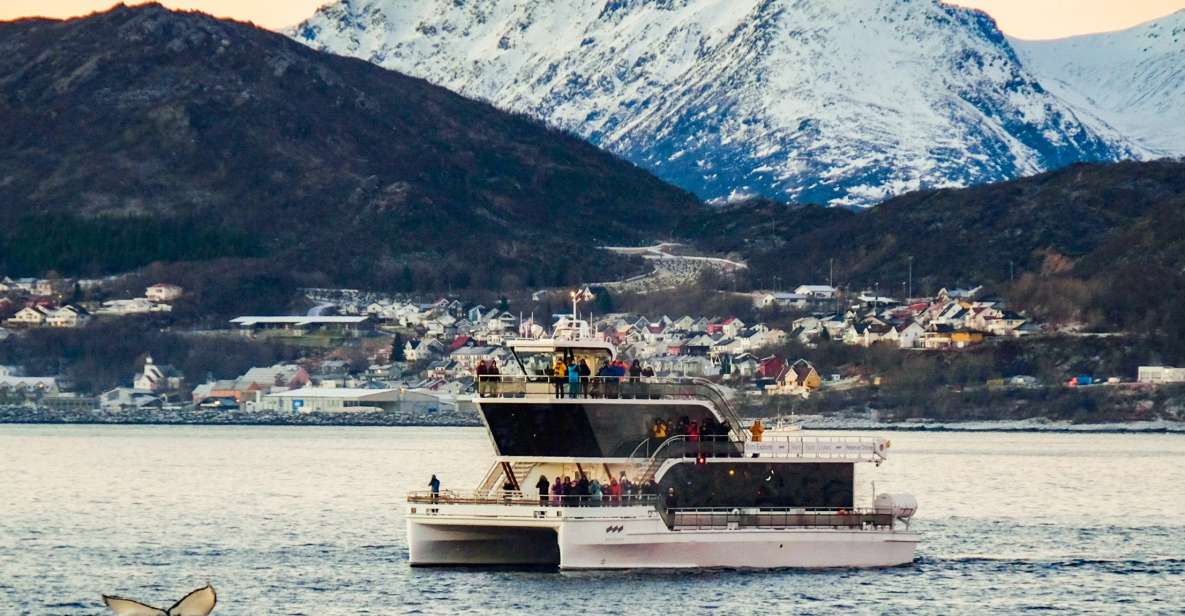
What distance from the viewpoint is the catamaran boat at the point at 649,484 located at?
196 ft

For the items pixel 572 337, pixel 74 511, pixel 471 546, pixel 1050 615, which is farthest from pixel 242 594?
pixel 74 511

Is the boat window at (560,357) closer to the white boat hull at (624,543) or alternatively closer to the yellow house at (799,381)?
the white boat hull at (624,543)

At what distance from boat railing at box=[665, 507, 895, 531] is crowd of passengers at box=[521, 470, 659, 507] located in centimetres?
102

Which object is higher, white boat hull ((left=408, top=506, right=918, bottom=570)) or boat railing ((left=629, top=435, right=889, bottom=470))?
boat railing ((left=629, top=435, right=889, bottom=470))

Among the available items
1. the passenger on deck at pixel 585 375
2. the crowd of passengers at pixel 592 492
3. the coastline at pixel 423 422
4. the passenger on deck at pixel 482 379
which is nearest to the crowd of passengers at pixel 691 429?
the crowd of passengers at pixel 592 492

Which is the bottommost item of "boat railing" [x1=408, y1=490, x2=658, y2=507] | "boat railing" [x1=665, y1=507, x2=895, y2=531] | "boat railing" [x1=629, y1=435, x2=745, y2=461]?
"boat railing" [x1=665, y1=507, x2=895, y2=531]

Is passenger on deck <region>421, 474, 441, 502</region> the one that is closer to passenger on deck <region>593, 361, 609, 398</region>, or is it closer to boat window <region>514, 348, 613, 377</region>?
boat window <region>514, 348, 613, 377</region>

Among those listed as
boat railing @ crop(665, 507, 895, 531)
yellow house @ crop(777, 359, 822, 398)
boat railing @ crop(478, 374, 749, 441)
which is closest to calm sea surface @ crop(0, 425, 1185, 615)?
boat railing @ crop(665, 507, 895, 531)

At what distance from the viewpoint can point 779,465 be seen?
6203 cm

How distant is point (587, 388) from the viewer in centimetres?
6106

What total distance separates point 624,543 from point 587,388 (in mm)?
3941

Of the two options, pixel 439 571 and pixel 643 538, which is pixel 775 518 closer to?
pixel 643 538

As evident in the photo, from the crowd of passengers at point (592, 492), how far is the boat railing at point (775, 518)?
102 cm

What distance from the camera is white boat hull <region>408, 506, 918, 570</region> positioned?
59.0 m
